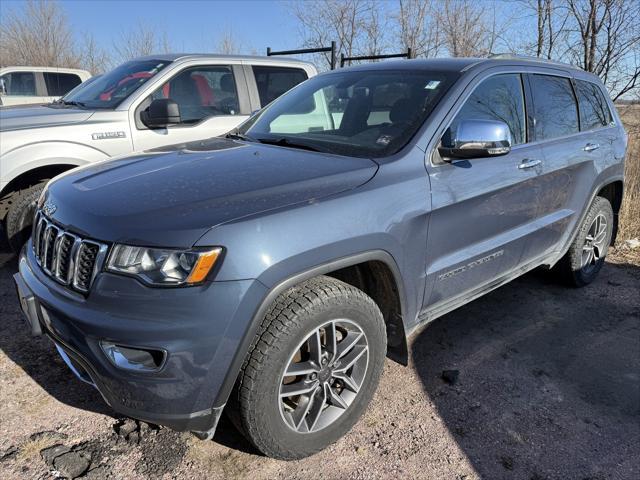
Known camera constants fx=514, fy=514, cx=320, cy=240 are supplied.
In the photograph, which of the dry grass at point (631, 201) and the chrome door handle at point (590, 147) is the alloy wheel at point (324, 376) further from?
the dry grass at point (631, 201)

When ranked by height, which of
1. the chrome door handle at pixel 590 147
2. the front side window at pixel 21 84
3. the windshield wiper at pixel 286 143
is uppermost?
the front side window at pixel 21 84

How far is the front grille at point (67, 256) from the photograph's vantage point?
6.53 ft

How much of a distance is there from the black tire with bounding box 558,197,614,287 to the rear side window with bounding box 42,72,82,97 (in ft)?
40.1

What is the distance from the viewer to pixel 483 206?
2887mm

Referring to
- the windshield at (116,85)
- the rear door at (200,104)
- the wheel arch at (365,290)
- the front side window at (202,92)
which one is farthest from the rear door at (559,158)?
the windshield at (116,85)

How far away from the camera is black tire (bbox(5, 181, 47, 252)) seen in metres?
4.09

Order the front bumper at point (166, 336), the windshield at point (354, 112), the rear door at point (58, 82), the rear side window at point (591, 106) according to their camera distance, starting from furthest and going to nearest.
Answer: the rear door at point (58, 82) < the rear side window at point (591, 106) < the windshield at point (354, 112) < the front bumper at point (166, 336)

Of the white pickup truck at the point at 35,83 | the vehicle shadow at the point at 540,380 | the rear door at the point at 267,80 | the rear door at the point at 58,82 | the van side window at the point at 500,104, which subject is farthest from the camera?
the rear door at the point at 58,82

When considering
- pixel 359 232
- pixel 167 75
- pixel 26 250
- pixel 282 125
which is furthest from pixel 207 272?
pixel 167 75

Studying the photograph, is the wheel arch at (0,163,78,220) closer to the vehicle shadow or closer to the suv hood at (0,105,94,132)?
the suv hood at (0,105,94,132)

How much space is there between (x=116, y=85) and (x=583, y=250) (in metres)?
4.59

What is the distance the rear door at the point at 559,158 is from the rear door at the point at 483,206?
16 cm

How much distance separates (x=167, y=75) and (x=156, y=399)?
3.76 m

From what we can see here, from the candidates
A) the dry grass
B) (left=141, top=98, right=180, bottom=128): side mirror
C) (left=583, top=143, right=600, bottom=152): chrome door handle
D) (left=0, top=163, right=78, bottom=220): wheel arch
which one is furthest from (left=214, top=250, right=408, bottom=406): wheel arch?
the dry grass
